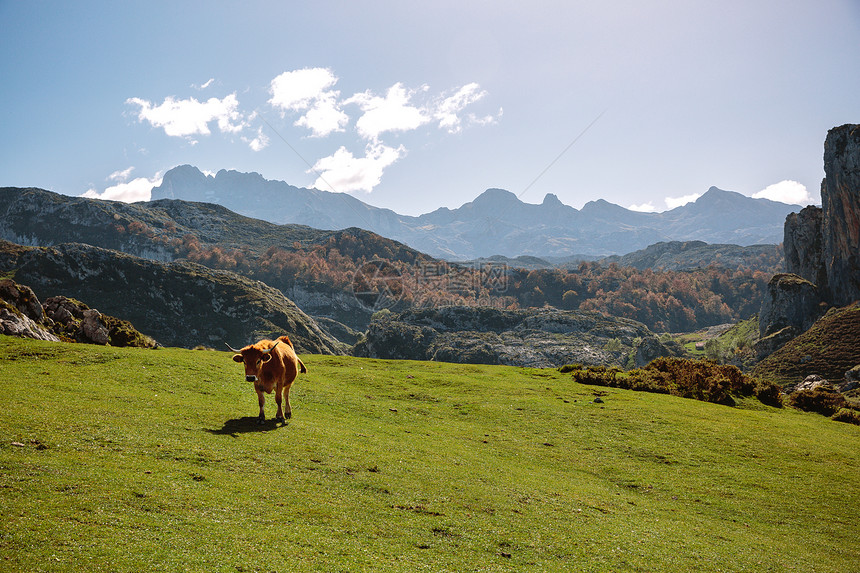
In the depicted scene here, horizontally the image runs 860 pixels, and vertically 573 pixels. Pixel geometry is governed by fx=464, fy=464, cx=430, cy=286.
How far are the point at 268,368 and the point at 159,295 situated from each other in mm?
169276

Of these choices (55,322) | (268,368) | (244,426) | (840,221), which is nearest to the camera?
(244,426)

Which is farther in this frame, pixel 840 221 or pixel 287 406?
pixel 840 221

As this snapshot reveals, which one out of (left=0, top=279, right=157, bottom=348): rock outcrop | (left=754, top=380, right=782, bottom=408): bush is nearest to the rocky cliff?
(left=754, top=380, right=782, bottom=408): bush

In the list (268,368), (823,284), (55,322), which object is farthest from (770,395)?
(823,284)

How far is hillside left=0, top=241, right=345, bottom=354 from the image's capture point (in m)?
151

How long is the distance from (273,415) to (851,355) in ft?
422

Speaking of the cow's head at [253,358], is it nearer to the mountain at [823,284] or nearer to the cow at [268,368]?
the cow at [268,368]

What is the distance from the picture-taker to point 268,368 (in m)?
18.4

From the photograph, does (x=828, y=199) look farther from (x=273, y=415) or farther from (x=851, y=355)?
(x=273, y=415)

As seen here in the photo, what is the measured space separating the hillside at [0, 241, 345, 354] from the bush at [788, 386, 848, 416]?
143 meters

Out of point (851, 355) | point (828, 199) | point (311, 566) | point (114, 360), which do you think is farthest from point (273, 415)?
point (828, 199)

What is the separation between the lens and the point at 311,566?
348 inches

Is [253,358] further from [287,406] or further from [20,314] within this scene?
[20,314]

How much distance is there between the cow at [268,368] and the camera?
1775 centimetres
